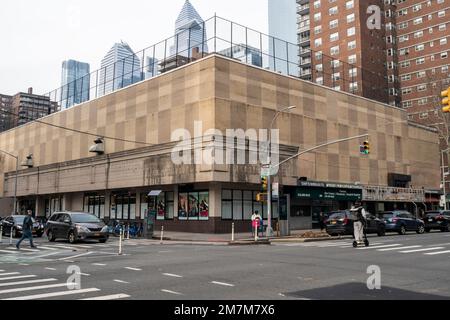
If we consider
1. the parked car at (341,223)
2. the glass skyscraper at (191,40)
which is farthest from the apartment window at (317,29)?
the parked car at (341,223)

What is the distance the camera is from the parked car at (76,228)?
23.8 m

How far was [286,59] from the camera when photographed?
1767 inches

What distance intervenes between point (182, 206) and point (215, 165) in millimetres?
6154

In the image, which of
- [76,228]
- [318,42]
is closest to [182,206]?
[76,228]

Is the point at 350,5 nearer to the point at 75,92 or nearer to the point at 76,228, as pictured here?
the point at 75,92

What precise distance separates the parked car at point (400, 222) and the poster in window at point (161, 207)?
18.0 m

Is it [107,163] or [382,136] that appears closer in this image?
[107,163]

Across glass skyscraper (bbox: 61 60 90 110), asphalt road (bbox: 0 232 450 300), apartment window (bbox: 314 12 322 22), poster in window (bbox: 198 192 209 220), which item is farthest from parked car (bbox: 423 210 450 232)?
apartment window (bbox: 314 12 322 22)

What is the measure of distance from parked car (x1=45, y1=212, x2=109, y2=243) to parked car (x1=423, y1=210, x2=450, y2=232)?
2463 cm

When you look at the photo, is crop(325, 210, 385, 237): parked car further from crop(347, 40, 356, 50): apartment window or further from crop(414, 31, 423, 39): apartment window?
crop(414, 31, 423, 39): apartment window
